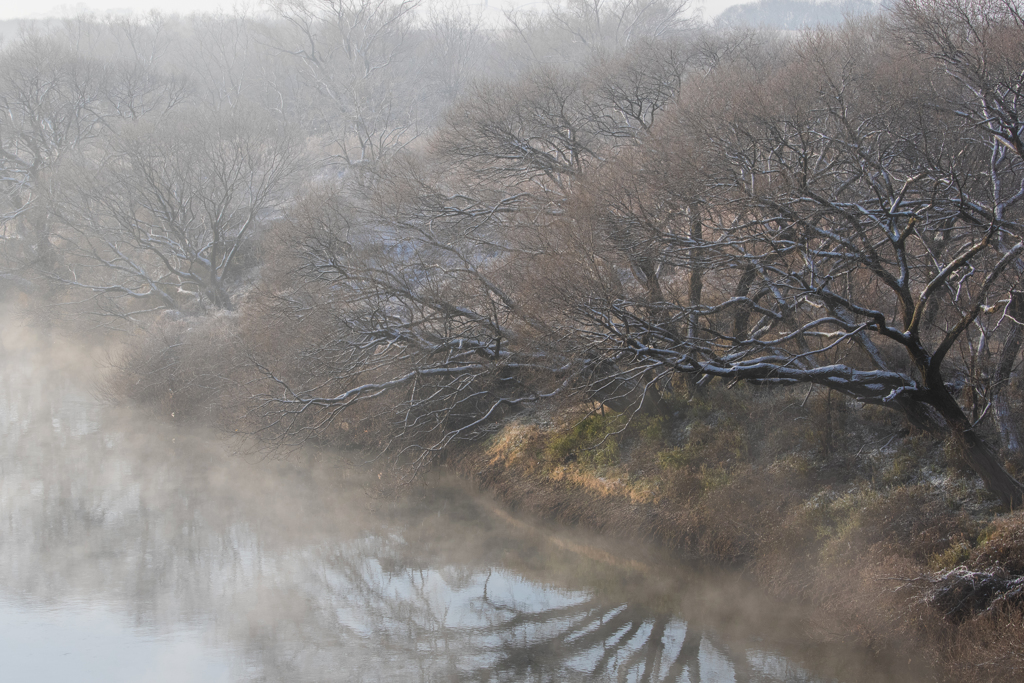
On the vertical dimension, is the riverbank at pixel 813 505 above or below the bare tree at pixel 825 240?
below

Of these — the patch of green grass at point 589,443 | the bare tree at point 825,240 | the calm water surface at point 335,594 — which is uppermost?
the bare tree at point 825,240

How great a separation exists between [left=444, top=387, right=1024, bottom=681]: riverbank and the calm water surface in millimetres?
513

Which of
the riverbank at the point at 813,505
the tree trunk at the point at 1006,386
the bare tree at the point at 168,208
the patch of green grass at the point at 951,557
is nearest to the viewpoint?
the riverbank at the point at 813,505

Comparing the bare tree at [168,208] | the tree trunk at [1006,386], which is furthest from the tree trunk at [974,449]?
the bare tree at [168,208]

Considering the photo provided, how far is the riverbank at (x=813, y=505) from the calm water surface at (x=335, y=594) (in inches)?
20.2

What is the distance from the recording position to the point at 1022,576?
948cm

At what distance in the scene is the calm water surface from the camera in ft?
35.5

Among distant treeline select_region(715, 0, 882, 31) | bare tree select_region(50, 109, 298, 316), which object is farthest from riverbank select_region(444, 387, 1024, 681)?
distant treeline select_region(715, 0, 882, 31)

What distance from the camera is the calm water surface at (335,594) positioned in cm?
1083

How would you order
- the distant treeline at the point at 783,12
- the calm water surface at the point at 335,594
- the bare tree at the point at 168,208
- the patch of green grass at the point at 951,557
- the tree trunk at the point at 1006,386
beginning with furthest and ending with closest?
1. the distant treeline at the point at 783,12
2. the bare tree at the point at 168,208
3. the tree trunk at the point at 1006,386
4. the calm water surface at the point at 335,594
5. the patch of green grass at the point at 951,557

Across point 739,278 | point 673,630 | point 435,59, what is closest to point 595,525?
point 673,630

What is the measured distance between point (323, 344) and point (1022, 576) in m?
12.7

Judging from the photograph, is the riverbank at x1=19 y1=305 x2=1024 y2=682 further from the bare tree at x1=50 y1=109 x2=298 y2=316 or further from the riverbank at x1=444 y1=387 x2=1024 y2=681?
the bare tree at x1=50 y1=109 x2=298 y2=316

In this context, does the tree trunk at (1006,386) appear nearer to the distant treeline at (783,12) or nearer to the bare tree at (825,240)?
the bare tree at (825,240)
